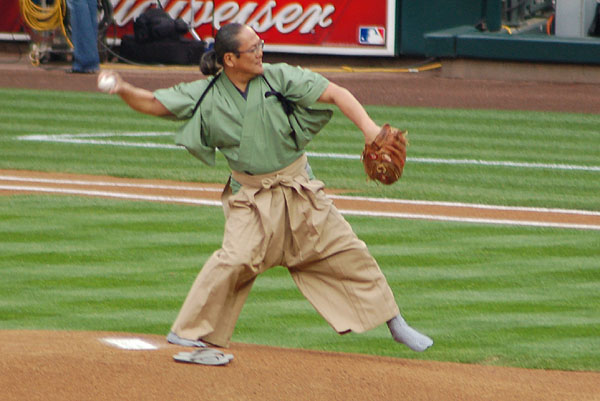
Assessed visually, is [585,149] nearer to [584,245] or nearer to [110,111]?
[584,245]

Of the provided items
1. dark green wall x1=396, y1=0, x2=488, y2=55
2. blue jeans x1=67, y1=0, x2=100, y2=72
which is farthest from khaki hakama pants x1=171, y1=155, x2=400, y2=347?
dark green wall x1=396, y1=0, x2=488, y2=55

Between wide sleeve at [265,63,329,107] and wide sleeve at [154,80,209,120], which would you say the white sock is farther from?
wide sleeve at [154,80,209,120]

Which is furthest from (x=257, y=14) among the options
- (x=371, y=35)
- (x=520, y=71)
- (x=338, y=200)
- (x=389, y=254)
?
(x=389, y=254)

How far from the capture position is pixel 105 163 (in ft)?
40.0

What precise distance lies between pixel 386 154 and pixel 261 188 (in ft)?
1.84

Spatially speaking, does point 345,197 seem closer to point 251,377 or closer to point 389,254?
point 389,254

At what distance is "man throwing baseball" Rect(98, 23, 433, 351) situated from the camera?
5.04 metres

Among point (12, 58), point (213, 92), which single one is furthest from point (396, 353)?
point (12, 58)

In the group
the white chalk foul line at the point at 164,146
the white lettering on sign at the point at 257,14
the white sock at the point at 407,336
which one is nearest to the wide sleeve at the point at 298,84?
the white sock at the point at 407,336

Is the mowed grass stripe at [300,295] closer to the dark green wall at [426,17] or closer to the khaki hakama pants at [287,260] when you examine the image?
the khaki hakama pants at [287,260]

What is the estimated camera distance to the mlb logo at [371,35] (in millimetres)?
19812

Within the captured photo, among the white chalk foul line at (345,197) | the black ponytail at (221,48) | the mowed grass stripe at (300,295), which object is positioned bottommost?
the white chalk foul line at (345,197)

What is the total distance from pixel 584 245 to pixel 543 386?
349cm

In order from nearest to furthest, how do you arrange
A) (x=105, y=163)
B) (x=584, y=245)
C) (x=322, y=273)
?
1. (x=322, y=273)
2. (x=584, y=245)
3. (x=105, y=163)
